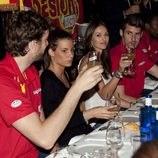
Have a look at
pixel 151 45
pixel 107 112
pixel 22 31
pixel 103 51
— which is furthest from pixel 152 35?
pixel 22 31

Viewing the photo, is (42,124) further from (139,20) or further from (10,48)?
(139,20)

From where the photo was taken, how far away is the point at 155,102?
121 inches

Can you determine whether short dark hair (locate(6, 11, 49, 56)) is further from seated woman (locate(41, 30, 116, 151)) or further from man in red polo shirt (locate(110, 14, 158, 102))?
man in red polo shirt (locate(110, 14, 158, 102))

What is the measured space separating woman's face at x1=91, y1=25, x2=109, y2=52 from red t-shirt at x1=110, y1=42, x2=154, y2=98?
17 cm

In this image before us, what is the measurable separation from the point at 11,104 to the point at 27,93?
1.19 feet

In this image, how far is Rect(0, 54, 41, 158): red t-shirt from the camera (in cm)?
214

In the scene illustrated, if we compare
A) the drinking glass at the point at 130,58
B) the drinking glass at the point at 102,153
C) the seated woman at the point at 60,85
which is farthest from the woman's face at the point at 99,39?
the drinking glass at the point at 102,153

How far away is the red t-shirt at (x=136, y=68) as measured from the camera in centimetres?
376

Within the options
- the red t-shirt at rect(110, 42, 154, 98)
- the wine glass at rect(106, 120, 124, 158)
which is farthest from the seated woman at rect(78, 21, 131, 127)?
the wine glass at rect(106, 120, 124, 158)

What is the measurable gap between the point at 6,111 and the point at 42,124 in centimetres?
23

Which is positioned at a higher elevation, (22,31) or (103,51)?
(22,31)

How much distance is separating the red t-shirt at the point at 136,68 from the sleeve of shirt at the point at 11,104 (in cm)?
168

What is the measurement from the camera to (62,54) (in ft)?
10.2

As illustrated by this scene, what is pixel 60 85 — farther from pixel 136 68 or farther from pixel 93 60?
pixel 136 68
